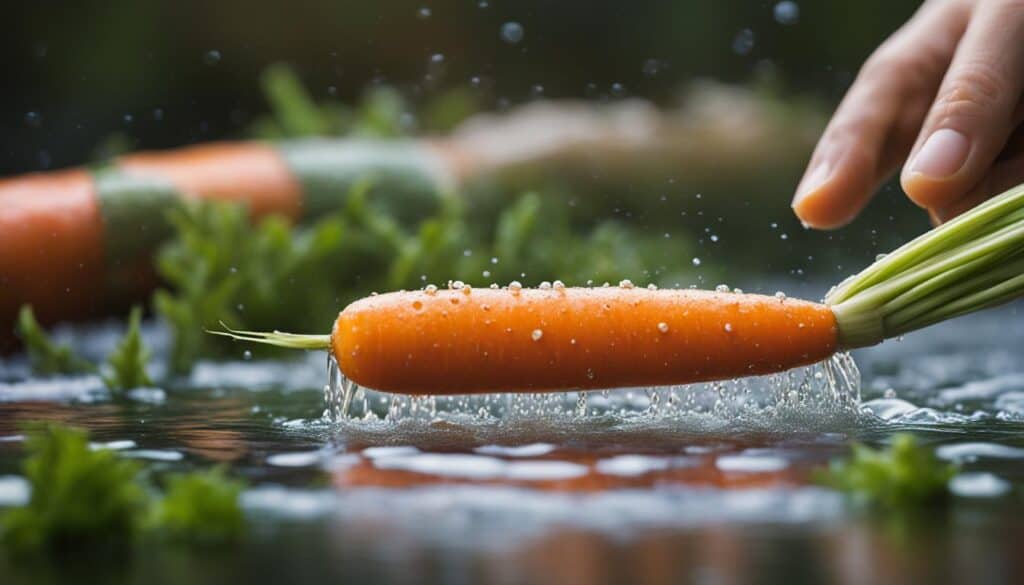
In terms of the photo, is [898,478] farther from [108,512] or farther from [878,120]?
[878,120]

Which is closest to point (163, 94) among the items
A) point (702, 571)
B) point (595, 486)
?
point (595, 486)

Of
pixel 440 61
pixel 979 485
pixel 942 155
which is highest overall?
pixel 440 61

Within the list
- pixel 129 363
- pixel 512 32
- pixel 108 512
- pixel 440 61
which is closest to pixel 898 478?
pixel 108 512

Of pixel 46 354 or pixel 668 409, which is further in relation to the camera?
pixel 46 354

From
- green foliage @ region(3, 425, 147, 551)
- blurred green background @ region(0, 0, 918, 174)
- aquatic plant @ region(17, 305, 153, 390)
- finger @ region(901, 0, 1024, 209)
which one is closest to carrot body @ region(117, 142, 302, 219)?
aquatic plant @ region(17, 305, 153, 390)

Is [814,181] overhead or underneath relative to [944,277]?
overhead

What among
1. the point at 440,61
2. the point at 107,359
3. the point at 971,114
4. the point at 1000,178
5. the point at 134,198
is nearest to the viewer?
A: the point at 971,114

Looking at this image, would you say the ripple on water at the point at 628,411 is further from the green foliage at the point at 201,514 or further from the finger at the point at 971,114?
the green foliage at the point at 201,514

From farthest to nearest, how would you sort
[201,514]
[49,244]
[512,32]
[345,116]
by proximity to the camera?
1. [512,32]
2. [345,116]
3. [49,244]
4. [201,514]
